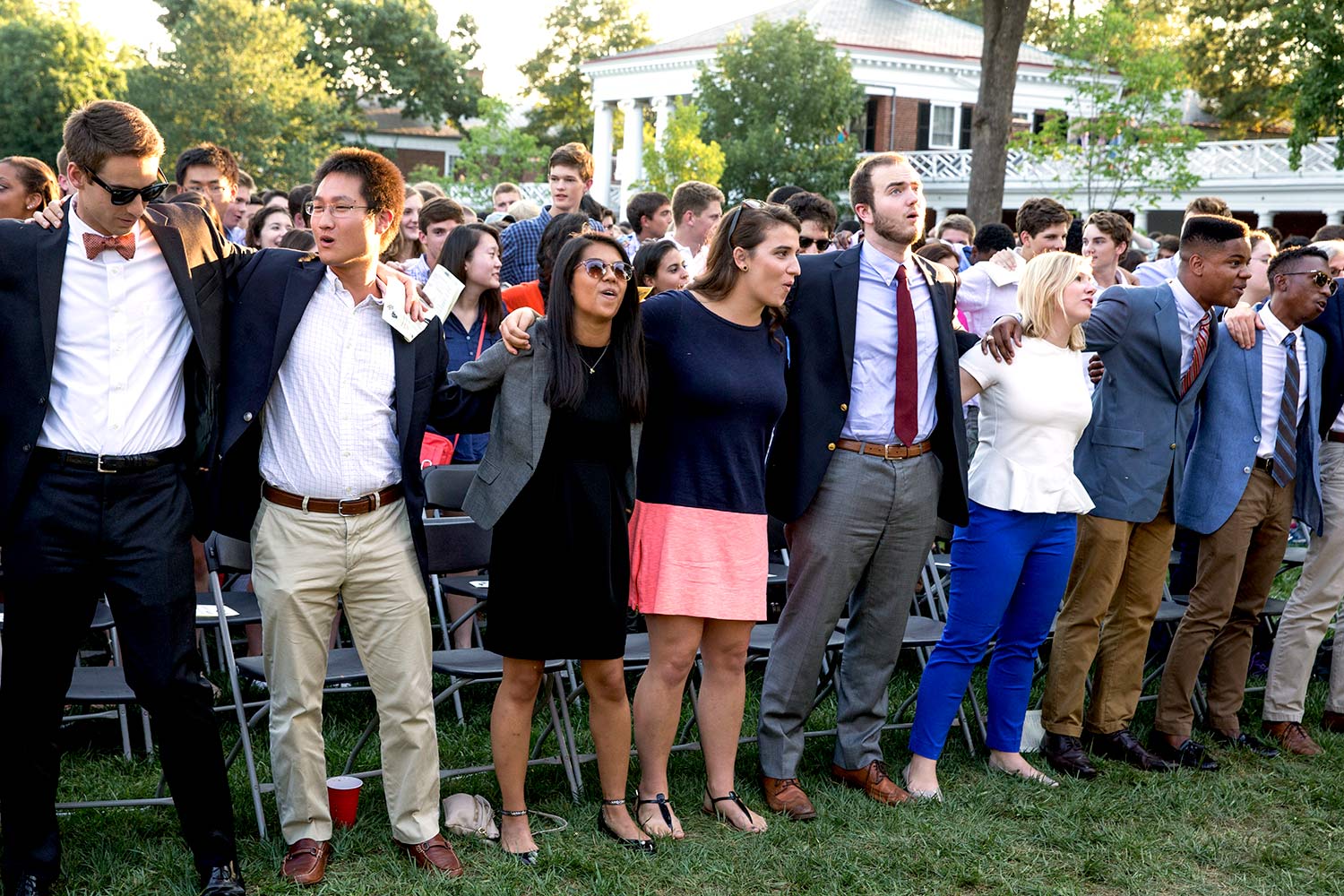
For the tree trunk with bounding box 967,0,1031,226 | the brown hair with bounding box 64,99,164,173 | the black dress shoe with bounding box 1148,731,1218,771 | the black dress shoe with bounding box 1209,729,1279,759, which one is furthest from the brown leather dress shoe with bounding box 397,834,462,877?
the tree trunk with bounding box 967,0,1031,226

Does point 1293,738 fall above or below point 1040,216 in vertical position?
below

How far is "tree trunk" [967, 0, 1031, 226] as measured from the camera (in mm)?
19125

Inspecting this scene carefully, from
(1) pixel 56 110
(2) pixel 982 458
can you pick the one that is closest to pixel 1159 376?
(2) pixel 982 458

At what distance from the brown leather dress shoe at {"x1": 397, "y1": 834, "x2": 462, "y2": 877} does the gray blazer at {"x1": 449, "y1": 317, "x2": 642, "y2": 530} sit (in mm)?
1019

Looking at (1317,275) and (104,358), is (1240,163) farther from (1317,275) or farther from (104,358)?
(104,358)

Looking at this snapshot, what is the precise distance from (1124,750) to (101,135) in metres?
4.65

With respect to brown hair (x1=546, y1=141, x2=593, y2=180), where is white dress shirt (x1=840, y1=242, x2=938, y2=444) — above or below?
below

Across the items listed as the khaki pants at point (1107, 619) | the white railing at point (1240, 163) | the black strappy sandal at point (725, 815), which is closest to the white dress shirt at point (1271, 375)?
the khaki pants at point (1107, 619)

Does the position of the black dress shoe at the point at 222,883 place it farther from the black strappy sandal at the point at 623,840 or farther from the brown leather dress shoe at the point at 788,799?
the brown leather dress shoe at the point at 788,799

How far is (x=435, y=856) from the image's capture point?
422 cm

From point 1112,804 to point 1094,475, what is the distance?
1.32m

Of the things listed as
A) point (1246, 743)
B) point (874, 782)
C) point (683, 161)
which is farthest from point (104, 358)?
point (683, 161)

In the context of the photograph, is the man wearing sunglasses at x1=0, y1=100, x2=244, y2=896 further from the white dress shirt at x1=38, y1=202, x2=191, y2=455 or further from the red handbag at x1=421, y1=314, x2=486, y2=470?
the red handbag at x1=421, y1=314, x2=486, y2=470

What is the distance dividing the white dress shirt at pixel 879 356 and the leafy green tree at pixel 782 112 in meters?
32.4
